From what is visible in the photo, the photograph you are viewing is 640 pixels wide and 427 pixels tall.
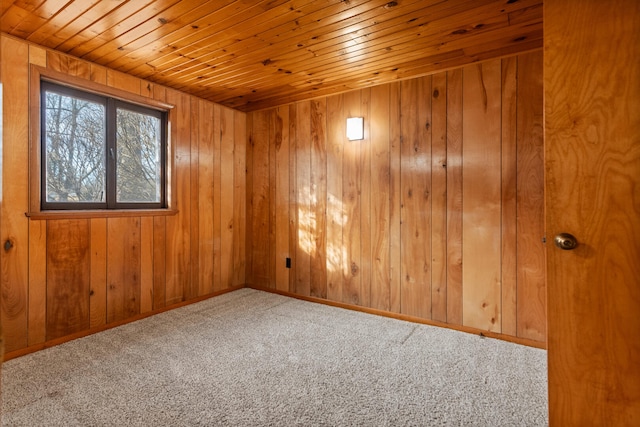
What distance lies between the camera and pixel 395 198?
3.06m

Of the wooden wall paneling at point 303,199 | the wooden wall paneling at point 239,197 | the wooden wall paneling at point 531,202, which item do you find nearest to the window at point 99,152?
the wooden wall paneling at point 239,197

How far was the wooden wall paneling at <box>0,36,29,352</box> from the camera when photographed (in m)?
2.26

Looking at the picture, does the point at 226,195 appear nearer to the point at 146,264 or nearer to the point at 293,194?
the point at 293,194

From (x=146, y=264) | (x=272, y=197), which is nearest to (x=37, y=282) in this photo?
(x=146, y=264)

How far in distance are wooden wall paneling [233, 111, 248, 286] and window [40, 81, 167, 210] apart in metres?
0.85

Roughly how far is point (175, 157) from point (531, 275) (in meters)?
3.09

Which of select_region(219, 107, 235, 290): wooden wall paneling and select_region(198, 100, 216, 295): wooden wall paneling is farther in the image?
select_region(219, 107, 235, 290): wooden wall paneling

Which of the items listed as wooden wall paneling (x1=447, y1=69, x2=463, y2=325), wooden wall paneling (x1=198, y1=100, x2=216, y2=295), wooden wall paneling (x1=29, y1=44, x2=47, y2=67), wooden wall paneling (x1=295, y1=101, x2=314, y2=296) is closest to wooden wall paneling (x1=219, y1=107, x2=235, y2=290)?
wooden wall paneling (x1=198, y1=100, x2=216, y2=295)

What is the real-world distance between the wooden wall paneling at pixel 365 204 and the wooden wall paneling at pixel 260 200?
1.17 meters

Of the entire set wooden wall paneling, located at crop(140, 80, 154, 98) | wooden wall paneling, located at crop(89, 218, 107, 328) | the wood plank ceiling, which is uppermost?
the wood plank ceiling

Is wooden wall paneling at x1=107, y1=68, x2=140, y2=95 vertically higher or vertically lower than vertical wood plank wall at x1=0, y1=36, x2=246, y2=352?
higher

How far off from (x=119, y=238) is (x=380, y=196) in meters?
2.21

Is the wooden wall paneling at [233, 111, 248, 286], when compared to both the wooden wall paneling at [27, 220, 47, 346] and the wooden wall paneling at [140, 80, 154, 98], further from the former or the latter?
the wooden wall paneling at [27, 220, 47, 346]

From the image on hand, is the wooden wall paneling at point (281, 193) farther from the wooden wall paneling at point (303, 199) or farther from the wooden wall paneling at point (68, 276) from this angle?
the wooden wall paneling at point (68, 276)
